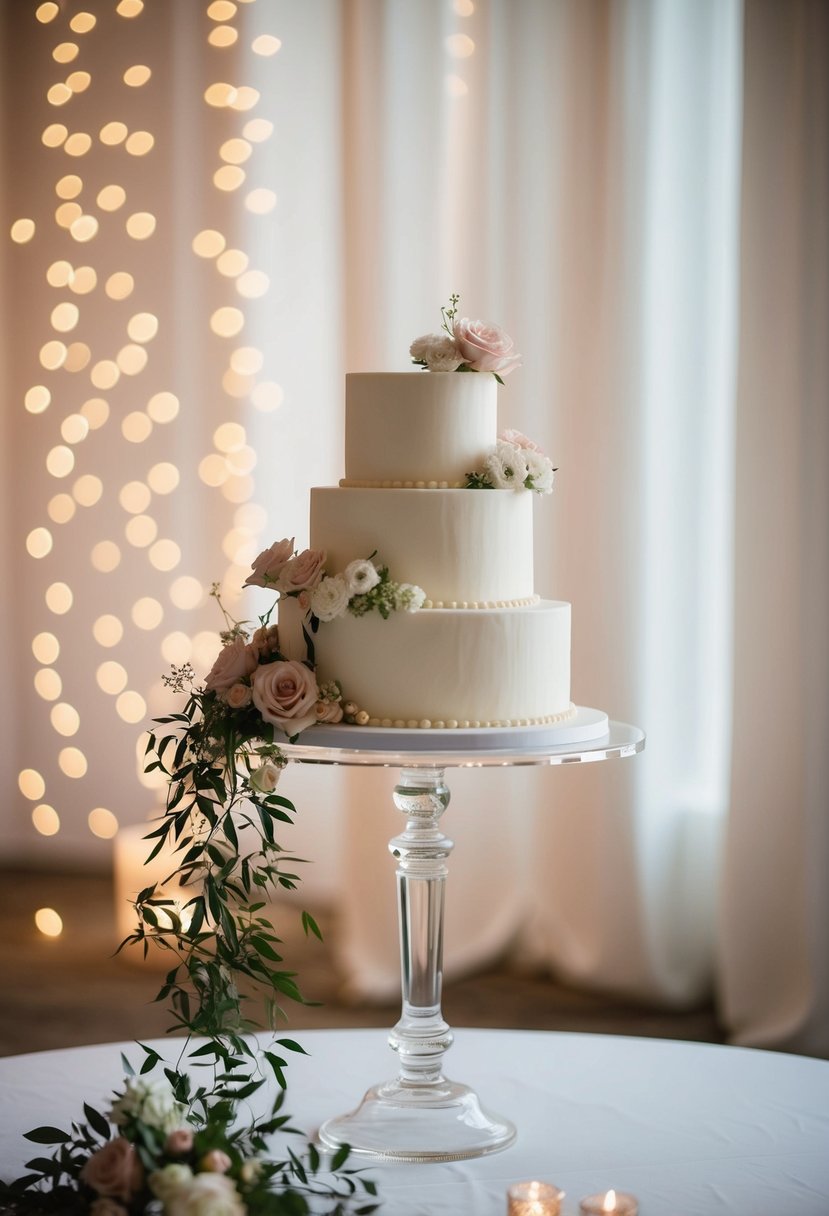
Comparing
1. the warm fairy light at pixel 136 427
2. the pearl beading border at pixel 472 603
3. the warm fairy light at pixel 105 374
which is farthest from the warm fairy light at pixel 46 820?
the pearl beading border at pixel 472 603

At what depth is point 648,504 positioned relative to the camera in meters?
4.12

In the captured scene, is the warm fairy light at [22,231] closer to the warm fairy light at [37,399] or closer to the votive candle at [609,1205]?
the warm fairy light at [37,399]

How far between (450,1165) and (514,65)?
329cm

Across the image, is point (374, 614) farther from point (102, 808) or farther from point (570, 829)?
point (102, 808)

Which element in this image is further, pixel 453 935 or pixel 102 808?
pixel 102 808

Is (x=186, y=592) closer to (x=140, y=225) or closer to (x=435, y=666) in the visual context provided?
(x=140, y=225)

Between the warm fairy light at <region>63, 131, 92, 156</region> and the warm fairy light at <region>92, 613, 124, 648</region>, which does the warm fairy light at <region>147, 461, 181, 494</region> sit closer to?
the warm fairy light at <region>92, 613, 124, 648</region>

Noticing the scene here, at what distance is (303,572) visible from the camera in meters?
2.22

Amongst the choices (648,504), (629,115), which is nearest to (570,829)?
(648,504)

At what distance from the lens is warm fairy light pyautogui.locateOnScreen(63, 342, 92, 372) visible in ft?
16.1

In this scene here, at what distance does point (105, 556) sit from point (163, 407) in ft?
1.85

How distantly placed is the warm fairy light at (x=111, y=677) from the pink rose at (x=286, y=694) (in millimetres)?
2940

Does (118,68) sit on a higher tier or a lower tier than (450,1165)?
higher

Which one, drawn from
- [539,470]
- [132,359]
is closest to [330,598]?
[539,470]
